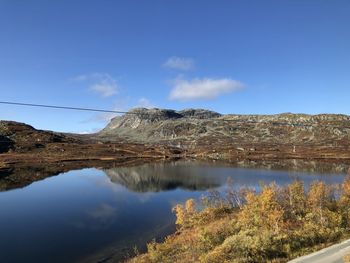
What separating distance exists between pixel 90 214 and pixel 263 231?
35.1 metres

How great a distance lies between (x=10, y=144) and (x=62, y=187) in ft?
365

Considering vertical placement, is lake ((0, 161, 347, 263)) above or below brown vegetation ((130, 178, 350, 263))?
below

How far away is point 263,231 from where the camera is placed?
29344mm

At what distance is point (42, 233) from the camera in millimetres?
47281

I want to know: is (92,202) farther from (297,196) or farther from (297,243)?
(297,243)

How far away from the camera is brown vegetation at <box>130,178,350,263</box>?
2484 cm

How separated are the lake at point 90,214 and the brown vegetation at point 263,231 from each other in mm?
6050

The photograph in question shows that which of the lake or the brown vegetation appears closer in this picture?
the brown vegetation

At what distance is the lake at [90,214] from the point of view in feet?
134

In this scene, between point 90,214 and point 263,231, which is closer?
point 263,231

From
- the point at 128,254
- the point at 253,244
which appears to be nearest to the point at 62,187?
the point at 128,254

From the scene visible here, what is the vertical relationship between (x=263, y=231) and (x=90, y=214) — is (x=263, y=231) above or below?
above

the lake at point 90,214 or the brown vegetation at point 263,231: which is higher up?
the brown vegetation at point 263,231

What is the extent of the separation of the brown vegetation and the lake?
6.05 metres
